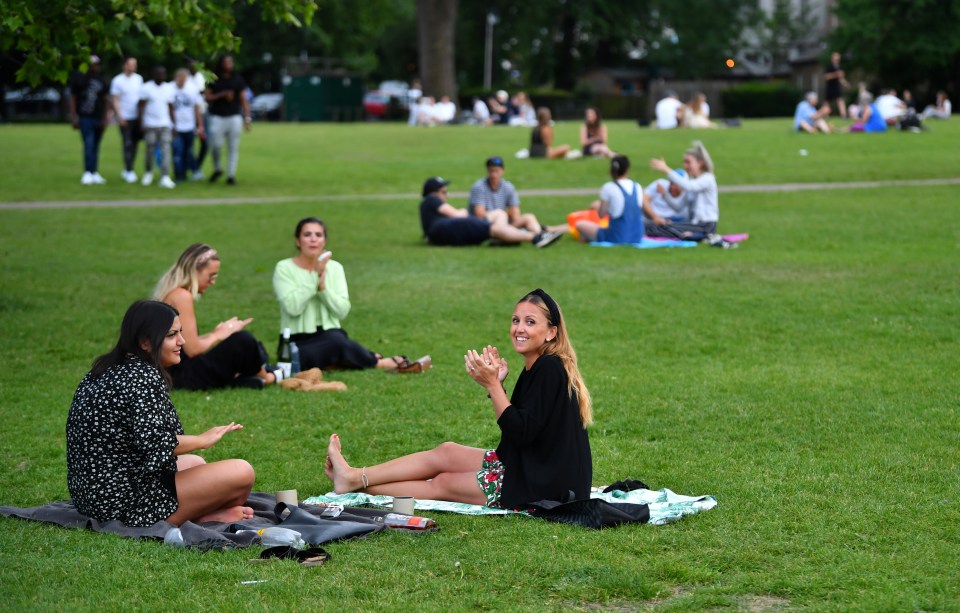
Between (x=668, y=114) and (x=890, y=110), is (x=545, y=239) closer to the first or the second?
(x=890, y=110)

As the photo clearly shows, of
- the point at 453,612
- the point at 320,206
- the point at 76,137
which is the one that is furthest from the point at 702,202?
the point at 76,137

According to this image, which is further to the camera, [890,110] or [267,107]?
[267,107]

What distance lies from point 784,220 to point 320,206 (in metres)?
7.80

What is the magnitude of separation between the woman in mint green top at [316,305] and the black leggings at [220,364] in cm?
55

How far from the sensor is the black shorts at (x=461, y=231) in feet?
57.2

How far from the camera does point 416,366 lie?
33.1ft

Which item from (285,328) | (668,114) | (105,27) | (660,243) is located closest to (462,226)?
(660,243)

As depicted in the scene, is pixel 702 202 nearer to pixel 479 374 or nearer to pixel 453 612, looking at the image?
pixel 479 374

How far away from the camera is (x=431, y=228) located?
58.0ft

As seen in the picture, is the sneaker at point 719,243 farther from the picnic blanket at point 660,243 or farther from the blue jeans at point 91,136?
the blue jeans at point 91,136

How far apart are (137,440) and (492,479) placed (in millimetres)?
1770

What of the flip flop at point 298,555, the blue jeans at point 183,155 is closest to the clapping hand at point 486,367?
the flip flop at point 298,555

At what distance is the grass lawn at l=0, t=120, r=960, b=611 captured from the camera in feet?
17.7

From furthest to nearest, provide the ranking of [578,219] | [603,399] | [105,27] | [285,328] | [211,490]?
Result: [578,219] → [105,27] → [285,328] → [603,399] → [211,490]
